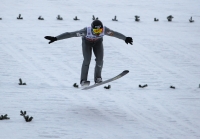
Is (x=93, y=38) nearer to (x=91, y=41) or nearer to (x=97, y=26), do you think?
(x=91, y=41)

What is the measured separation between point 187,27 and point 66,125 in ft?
37.4

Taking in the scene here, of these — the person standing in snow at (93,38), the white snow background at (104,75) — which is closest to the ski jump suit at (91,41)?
the person standing in snow at (93,38)

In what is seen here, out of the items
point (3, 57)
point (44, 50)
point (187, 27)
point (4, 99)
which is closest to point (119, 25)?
point (187, 27)

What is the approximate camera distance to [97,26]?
11.7 meters

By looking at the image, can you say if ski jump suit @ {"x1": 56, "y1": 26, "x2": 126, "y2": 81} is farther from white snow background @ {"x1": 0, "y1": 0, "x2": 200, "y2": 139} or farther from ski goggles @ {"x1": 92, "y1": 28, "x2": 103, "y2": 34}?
white snow background @ {"x1": 0, "y1": 0, "x2": 200, "y2": 139}

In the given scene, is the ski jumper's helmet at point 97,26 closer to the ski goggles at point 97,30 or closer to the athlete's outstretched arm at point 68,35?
the ski goggles at point 97,30

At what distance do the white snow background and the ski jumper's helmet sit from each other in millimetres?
1718

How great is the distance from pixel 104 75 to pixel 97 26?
3818 millimetres

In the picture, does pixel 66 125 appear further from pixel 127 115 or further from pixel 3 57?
pixel 3 57

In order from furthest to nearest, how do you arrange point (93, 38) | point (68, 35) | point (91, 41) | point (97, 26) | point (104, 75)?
point (104, 75)
point (91, 41)
point (93, 38)
point (68, 35)
point (97, 26)

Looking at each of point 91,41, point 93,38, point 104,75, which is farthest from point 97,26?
point 104,75

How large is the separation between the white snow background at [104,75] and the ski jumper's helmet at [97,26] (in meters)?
1.72

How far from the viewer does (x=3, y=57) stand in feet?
54.0

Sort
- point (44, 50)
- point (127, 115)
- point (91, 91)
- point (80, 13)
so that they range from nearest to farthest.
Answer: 1. point (127, 115)
2. point (91, 91)
3. point (44, 50)
4. point (80, 13)
